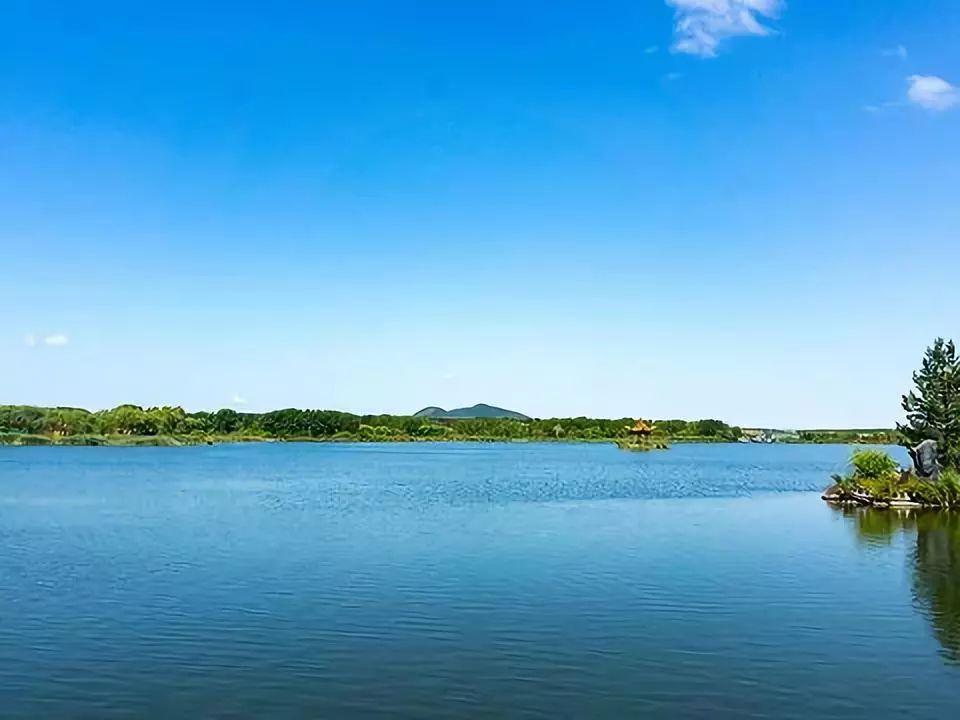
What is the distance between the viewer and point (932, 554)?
101 feet

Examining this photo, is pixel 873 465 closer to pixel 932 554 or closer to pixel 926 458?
pixel 926 458

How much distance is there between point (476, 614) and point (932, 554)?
1845 centimetres

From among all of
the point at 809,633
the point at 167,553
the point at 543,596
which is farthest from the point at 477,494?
the point at 809,633

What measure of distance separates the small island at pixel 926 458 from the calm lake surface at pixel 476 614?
3.91m

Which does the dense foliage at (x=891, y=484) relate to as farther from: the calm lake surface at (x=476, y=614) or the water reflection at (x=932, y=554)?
the calm lake surface at (x=476, y=614)

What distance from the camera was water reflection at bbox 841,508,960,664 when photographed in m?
20.2

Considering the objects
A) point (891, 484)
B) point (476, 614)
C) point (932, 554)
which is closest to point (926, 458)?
point (891, 484)

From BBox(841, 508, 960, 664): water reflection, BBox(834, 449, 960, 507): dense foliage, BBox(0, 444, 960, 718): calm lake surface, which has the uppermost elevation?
BBox(834, 449, 960, 507): dense foliage

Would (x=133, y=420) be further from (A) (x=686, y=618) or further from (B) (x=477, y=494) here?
(A) (x=686, y=618)

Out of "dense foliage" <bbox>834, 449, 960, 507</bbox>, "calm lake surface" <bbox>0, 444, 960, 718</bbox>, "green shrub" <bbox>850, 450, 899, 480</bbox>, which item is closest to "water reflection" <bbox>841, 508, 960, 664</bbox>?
"calm lake surface" <bbox>0, 444, 960, 718</bbox>

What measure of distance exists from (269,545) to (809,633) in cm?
1910

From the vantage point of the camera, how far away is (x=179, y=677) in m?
15.6

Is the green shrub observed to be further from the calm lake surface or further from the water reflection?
the calm lake surface

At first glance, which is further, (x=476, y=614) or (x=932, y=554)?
(x=932, y=554)
